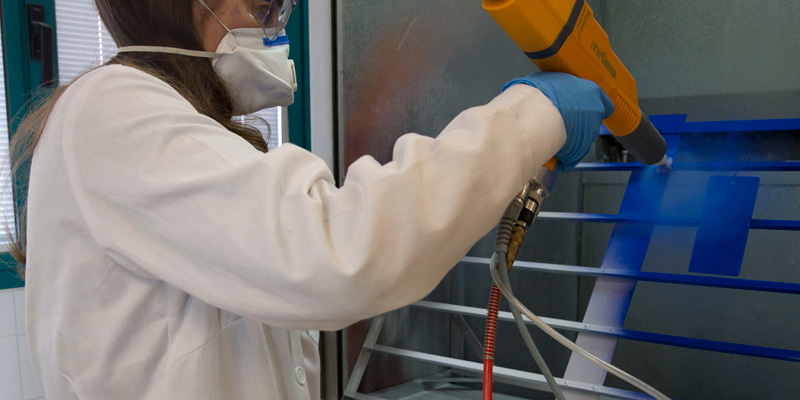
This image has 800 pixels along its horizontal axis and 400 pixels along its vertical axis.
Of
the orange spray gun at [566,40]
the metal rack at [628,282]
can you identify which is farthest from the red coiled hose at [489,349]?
the metal rack at [628,282]

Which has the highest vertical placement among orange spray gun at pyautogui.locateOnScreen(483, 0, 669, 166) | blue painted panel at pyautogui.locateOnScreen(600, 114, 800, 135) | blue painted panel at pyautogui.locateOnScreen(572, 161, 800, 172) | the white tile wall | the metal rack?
orange spray gun at pyautogui.locateOnScreen(483, 0, 669, 166)

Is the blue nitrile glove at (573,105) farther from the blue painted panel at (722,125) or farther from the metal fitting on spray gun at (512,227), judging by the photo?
the blue painted panel at (722,125)

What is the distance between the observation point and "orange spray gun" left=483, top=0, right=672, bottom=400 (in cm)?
76

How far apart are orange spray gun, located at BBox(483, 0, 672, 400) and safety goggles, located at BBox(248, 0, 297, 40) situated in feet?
1.15

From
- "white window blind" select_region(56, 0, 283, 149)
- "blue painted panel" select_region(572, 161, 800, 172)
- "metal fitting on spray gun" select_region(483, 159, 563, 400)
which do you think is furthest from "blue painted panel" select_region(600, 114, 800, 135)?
"white window blind" select_region(56, 0, 283, 149)

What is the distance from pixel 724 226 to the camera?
5.16 feet

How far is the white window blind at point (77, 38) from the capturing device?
1818 millimetres

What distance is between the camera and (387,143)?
1953mm

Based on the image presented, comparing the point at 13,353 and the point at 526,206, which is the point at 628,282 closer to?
the point at 526,206

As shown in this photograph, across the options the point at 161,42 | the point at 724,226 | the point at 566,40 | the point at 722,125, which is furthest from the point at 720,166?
the point at 161,42

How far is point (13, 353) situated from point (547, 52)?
5.83 feet

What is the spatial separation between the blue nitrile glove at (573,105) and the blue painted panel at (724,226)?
3.06 ft

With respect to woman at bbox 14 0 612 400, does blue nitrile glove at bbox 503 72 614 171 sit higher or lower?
higher

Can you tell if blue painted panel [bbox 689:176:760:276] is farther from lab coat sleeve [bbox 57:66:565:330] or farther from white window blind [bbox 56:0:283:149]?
white window blind [bbox 56:0:283:149]
